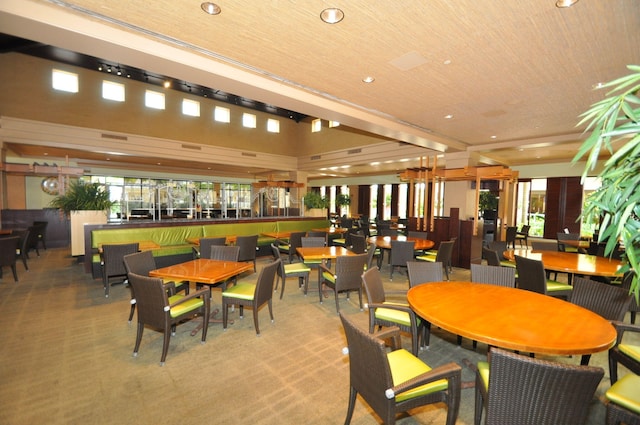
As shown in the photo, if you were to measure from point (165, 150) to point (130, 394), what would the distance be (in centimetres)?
979

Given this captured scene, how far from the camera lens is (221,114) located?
1198 centimetres

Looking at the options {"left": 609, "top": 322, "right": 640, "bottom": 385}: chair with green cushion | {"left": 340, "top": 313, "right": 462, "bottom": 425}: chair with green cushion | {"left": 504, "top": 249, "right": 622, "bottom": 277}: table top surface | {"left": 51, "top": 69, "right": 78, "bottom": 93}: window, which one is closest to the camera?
{"left": 340, "top": 313, "right": 462, "bottom": 425}: chair with green cushion

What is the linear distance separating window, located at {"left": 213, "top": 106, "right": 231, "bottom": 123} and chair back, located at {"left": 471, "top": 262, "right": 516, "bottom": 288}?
11453 millimetres

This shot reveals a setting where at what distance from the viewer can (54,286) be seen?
5301 mm

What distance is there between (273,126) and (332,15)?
452 inches

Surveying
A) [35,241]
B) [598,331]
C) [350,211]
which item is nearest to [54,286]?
[35,241]

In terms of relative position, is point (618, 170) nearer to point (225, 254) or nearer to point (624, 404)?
point (624, 404)

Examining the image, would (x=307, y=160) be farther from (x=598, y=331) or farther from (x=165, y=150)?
(x=598, y=331)

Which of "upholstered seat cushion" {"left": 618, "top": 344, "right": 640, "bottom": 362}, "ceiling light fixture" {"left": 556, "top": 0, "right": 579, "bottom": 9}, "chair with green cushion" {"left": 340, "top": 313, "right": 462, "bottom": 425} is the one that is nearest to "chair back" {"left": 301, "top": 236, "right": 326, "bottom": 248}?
"chair with green cushion" {"left": 340, "top": 313, "right": 462, "bottom": 425}

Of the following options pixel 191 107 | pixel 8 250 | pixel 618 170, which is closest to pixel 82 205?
pixel 8 250

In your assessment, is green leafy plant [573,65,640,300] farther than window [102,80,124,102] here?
No

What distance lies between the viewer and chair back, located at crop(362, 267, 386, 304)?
2638mm

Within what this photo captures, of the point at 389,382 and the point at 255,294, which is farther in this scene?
the point at 255,294

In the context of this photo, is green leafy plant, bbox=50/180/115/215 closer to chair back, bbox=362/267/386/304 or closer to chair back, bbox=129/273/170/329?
chair back, bbox=129/273/170/329
